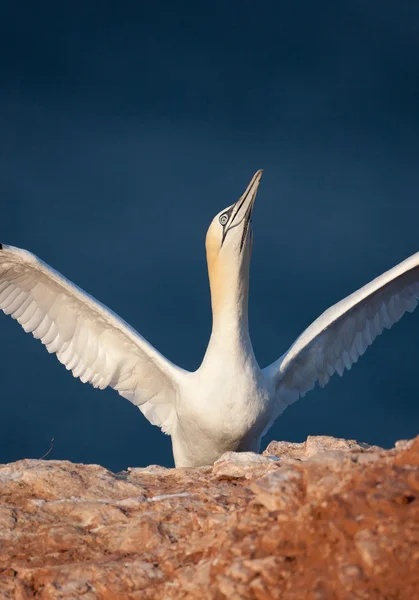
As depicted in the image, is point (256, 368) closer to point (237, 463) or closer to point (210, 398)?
point (210, 398)

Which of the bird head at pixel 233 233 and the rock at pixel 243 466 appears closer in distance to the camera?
the rock at pixel 243 466

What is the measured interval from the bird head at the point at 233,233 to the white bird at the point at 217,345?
0.01 metres

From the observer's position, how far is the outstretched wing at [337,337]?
11438mm

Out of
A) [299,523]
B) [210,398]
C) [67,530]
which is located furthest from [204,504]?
[210,398]

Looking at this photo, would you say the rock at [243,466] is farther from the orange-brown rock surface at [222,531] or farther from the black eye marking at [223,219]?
the black eye marking at [223,219]

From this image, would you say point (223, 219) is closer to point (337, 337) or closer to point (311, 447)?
point (337, 337)

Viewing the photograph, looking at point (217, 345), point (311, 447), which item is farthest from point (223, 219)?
point (311, 447)

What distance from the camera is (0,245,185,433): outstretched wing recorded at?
11633 millimetres

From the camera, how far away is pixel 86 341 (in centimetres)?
1195

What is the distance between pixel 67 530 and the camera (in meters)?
6.77

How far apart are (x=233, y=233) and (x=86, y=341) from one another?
2335mm

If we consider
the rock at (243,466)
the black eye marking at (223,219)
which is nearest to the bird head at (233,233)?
the black eye marking at (223,219)

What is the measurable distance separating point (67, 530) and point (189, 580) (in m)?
1.73

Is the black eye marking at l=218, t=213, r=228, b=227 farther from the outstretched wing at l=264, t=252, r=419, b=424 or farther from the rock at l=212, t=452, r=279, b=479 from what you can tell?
the rock at l=212, t=452, r=279, b=479
